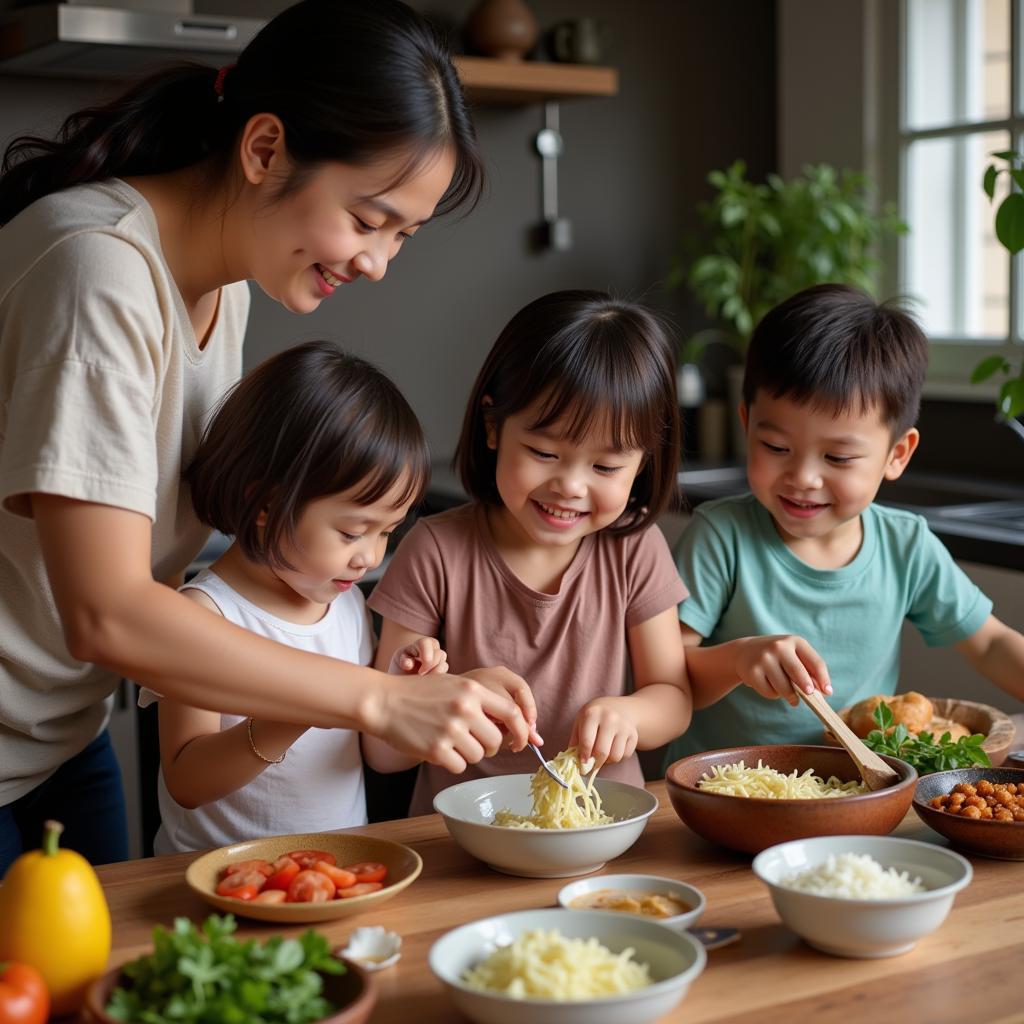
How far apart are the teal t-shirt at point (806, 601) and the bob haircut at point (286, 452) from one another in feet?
1.75

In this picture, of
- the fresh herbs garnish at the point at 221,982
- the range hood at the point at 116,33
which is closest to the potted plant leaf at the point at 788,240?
the range hood at the point at 116,33

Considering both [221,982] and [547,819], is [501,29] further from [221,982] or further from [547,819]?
[221,982]

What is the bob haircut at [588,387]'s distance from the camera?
63.6 inches

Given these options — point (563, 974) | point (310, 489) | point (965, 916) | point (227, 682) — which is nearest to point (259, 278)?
point (310, 489)

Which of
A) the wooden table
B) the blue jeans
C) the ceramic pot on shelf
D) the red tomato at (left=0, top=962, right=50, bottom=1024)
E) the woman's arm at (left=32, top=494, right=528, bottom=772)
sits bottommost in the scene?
the blue jeans

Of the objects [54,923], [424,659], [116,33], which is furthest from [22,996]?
[116,33]

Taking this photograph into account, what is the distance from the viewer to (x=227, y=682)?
1.16 metres

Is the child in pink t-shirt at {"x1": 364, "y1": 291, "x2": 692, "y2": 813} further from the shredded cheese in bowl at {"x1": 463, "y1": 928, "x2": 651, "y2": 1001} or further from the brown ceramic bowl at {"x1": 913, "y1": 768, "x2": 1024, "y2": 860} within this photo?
the shredded cheese in bowl at {"x1": 463, "y1": 928, "x2": 651, "y2": 1001}

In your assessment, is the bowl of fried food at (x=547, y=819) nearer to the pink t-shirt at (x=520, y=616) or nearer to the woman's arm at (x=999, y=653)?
the pink t-shirt at (x=520, y=616)

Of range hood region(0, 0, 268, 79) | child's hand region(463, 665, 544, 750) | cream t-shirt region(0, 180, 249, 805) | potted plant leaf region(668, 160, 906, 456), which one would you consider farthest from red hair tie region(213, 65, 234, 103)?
potted plant leaf region(668, 160, 906, 456)

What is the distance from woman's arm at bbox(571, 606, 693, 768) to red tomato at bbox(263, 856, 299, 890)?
0.35m

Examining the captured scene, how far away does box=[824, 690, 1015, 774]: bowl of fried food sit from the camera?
148 cm

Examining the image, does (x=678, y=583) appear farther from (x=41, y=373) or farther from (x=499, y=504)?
(x=41, y=373)

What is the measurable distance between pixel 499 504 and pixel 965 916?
2.68 ft
